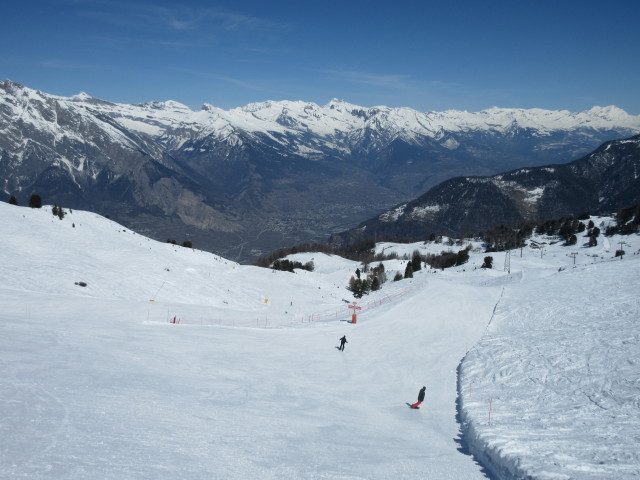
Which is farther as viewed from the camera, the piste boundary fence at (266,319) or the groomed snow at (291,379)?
the piste boundary fence at (266,319)

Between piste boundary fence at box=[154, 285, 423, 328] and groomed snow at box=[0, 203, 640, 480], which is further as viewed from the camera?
piste boundary fence at box=[154, 285, 423, 328]

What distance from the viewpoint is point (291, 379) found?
23750mm

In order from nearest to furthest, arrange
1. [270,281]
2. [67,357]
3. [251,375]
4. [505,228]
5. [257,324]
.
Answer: [67,357] < [251,375] < [257,324] < [270,281] < [505,228]

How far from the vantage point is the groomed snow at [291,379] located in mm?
13641

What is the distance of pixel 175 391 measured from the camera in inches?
741

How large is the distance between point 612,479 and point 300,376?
1523cm

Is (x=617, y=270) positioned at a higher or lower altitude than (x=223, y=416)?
higher

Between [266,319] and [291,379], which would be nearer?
[291,379]

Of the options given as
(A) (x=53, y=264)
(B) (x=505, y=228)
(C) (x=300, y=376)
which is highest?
(B) (x=505, y=228)

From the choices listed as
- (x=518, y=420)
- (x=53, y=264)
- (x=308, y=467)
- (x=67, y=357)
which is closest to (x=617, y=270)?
(x=518, y=420)

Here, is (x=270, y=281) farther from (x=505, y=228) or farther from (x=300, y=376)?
(x=505, y=228)

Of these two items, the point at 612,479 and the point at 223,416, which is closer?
the point at 612,479

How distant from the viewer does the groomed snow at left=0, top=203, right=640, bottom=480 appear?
1364 cm

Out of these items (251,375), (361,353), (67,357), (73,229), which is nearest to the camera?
(67,357)
